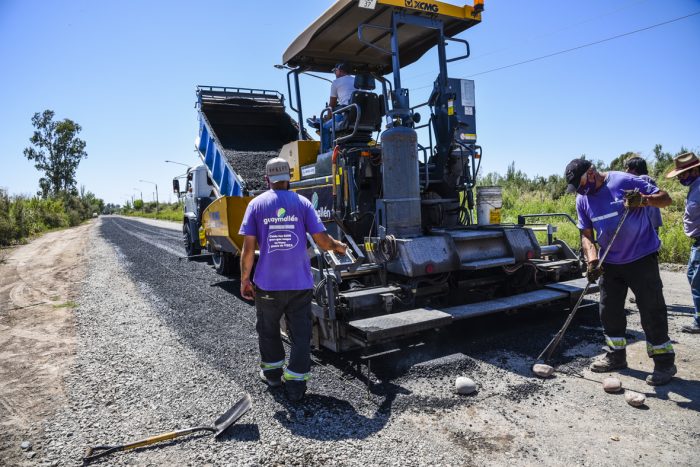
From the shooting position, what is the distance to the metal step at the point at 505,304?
165 inches

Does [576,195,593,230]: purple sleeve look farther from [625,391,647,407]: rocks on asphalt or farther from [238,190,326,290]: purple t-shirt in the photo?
[238,190,326,290]: purple t-shirt

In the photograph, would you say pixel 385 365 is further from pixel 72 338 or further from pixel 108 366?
pixel 72 338

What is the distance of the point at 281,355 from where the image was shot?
3717 millimetres

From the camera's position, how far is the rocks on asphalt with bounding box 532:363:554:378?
3.59 meters

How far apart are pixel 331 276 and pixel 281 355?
774mm

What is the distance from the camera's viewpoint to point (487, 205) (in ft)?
19.1

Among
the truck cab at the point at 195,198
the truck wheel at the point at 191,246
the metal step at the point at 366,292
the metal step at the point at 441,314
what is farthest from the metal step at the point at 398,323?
the truck wheel at the point at 191,246

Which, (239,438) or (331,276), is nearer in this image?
(239,438)

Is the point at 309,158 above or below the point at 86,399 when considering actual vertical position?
above

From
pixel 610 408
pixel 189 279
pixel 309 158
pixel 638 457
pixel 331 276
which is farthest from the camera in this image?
pixel 189 279

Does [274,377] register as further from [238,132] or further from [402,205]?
[238,132]

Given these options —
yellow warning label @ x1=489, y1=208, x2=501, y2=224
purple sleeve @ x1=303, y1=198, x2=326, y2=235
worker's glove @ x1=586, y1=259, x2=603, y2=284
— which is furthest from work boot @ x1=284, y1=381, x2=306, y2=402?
yellow warning label @ x1=489, y1=208, x2=501, y2=224

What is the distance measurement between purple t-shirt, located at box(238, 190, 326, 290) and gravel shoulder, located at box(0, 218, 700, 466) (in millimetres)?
914

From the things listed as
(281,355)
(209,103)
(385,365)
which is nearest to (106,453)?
(281,355)
